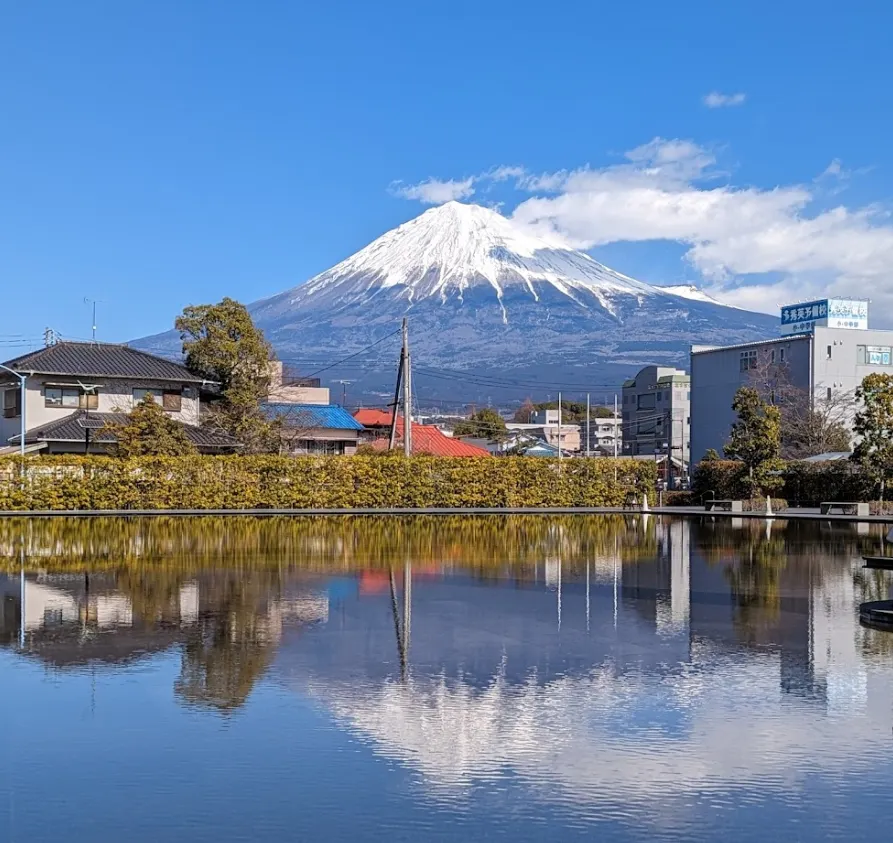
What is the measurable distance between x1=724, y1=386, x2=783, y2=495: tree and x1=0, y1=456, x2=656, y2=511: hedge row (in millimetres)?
4252

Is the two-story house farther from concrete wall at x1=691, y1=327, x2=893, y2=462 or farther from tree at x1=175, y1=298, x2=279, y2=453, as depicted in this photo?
concrete wall at x1=691, y1=327, x2=893, y2=462

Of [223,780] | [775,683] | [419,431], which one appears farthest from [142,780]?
[419,431]

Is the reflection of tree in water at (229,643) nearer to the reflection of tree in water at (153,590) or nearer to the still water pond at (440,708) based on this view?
the still water pond at (440,708)

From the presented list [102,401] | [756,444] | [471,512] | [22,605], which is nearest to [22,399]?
[102,401]

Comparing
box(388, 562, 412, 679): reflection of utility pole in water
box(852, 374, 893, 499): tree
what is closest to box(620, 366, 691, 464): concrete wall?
box(852, 374, 893, 499): tree

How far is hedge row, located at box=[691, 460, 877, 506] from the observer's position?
41.2 meters

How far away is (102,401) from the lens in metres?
46.4

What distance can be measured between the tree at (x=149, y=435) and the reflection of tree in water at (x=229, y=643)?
84.4 feet

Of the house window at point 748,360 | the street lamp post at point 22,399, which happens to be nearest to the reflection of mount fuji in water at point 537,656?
the street lamp post at point 22,399

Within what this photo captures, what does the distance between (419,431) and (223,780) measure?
208 ft

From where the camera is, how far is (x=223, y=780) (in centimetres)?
638

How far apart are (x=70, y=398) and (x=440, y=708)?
134ft

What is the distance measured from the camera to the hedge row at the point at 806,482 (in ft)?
135

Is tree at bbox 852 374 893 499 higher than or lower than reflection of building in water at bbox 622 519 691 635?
higher
